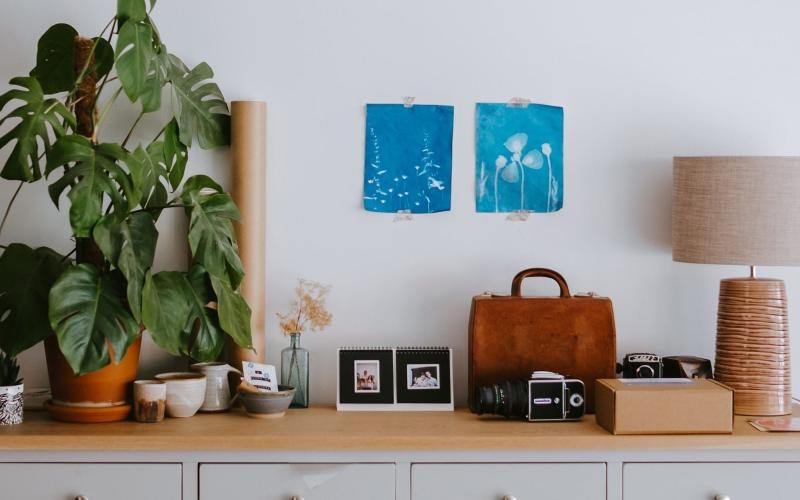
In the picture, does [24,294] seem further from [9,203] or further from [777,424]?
[777,424]

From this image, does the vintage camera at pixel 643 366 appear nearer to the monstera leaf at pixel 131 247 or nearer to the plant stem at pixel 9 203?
the monstera leaf at pixel 131 247

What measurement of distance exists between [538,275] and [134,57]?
4.01 ft

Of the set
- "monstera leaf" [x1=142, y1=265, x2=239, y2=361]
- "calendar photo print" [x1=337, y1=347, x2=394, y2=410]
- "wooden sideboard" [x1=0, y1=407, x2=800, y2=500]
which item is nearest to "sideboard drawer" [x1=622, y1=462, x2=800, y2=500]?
"wooden sideboard" [x1=0, y1=407, x2=800, y2=500]

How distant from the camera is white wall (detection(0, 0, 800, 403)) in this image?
2629 mm

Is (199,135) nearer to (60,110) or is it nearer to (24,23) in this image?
(60,110)

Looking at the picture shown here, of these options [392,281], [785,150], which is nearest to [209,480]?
[392,281]

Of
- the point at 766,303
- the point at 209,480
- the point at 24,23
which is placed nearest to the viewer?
the point at 209,480

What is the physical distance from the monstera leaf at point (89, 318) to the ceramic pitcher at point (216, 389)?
320 mm

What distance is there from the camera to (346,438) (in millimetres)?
2166

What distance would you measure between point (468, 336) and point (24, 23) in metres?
1.60

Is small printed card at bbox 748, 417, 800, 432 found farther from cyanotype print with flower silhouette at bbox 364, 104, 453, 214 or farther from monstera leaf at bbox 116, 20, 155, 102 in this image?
monstera leaf at bbox 116, 20, 155, 102

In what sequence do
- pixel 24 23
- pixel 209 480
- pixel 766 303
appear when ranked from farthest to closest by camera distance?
pixel 24 23
pixel 766 303
pixel 209 480

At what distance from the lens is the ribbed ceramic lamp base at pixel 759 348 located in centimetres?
240

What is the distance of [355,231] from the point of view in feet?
8.68
